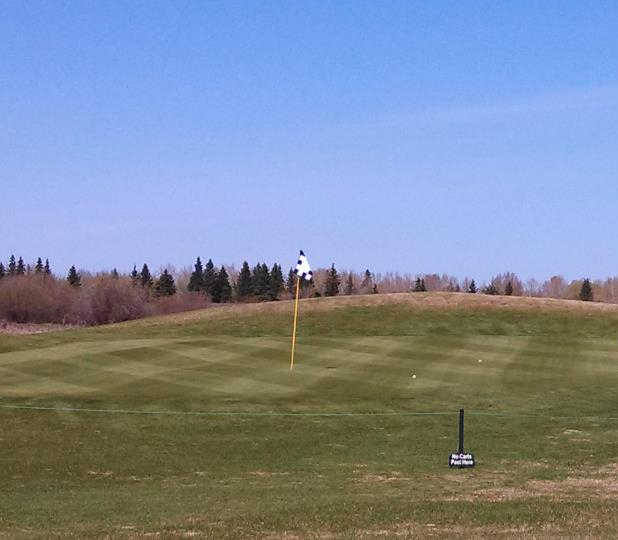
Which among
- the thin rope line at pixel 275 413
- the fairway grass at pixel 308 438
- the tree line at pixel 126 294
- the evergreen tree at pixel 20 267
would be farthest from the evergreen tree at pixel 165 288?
the thin rope line at pixel 275 413

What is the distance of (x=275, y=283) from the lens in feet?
496

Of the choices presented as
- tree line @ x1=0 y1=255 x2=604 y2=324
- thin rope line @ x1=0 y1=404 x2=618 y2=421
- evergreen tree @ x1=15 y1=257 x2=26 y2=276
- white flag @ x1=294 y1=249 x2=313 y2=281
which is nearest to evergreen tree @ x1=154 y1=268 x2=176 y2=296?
tree line @ x1=0 y1=255 x2=604 y2=324

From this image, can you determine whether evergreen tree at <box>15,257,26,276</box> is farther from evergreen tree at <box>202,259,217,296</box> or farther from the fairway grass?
the fairway grass

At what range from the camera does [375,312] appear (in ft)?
180

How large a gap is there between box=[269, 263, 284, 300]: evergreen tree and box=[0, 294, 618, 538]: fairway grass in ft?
358

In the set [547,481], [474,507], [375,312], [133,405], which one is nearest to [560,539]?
[474,507]

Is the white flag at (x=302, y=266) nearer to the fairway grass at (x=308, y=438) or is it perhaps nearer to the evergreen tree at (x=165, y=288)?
the fairway grass at (x=308, y=438)

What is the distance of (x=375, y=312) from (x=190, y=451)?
3445 centimetres

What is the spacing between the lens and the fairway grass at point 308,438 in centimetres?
1350

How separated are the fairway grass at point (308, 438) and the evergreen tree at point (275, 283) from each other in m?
109

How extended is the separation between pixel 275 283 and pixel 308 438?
128994 mm

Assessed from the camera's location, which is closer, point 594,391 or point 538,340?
point 594,391

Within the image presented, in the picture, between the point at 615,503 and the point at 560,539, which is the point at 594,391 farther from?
the point at 560,539

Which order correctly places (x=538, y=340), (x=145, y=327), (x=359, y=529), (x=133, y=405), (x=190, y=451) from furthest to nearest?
1. (x=145, y=327)
2. (x=538, y=340)
3. (x=133, y=405)
4. (x=190, y=451)
5. (x=359, y=529)
